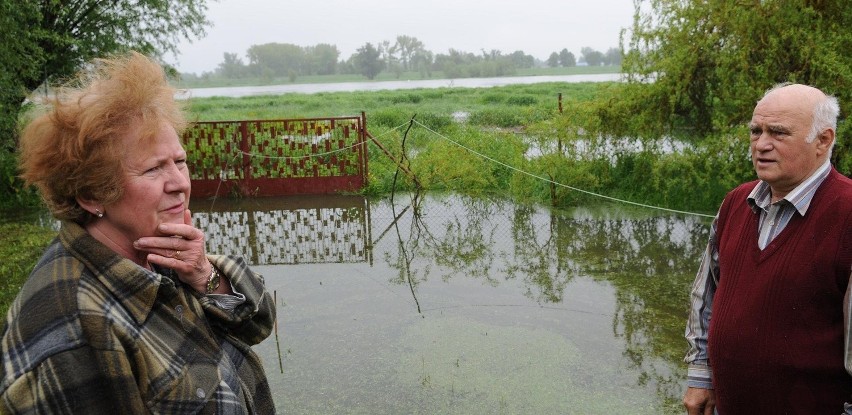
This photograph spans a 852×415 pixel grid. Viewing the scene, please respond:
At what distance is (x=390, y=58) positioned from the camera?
129m

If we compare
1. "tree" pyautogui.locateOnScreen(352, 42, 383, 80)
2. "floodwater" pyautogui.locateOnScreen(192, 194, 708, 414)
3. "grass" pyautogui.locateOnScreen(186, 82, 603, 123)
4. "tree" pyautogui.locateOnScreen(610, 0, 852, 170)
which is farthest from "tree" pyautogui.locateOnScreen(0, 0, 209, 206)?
"tree" pyautogui.locateOnScreen(352, 42, 383, 80)

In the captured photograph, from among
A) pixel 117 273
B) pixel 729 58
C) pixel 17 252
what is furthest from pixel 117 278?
pixel 729 58

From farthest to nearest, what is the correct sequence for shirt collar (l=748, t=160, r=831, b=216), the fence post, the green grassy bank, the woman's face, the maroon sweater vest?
the fence post < the green grassy bank < shirt collar (l=748, t=160, r=831, b=216) < the maroon sweater vest < the woman's face

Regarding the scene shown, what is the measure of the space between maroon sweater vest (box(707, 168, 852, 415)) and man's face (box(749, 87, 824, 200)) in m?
0.07

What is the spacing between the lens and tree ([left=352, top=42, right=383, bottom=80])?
380 feet

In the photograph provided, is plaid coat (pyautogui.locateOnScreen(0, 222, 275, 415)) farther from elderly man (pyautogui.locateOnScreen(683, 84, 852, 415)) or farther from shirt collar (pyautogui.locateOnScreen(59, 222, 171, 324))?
elderly man (pyautogui.locateOnScreen(683, 84, 852, 415))

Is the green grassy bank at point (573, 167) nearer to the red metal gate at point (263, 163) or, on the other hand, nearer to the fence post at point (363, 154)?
the fence post at point (363, 154)

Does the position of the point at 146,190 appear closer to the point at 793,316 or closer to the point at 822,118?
the point at 793,316

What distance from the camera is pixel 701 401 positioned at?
6.82 ft

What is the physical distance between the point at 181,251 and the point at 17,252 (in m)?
6.23

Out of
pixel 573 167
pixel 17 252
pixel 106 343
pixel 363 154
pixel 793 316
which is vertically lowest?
pixel 17 252

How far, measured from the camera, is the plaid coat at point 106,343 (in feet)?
3.48

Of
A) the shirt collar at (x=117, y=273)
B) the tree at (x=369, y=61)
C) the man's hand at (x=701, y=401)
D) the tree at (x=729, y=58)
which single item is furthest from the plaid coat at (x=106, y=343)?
the tree at (x=369, y=61)

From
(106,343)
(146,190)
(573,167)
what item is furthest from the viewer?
(573,167)
